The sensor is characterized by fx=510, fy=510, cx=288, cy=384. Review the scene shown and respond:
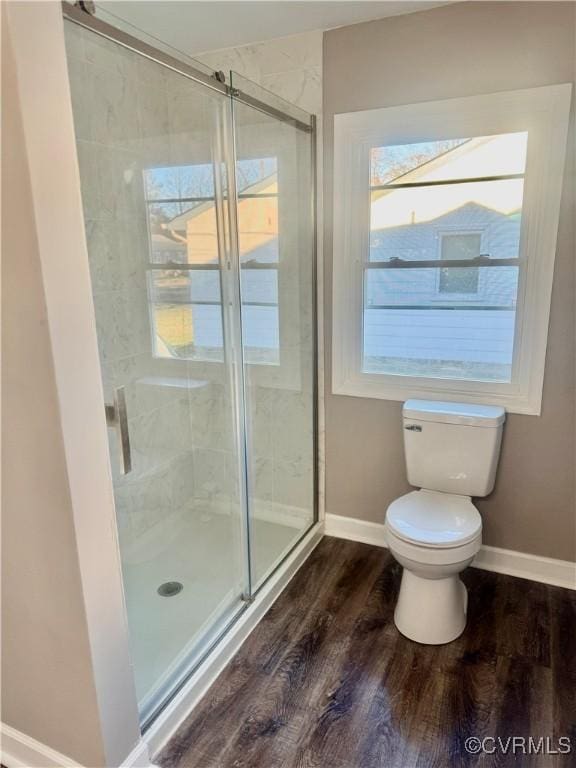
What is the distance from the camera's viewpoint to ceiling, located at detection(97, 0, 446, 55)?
1.97 metres

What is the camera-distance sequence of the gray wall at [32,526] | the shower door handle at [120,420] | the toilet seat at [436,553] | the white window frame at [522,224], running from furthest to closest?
the white window frame at [522,224]
the toilet seat at [436,553]
the shower door handle at [120,420]
the gray wall at [32,526]

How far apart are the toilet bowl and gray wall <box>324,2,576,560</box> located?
393 mm

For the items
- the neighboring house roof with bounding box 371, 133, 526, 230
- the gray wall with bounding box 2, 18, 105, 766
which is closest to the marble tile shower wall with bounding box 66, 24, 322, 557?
the neighboring house roof with bounding box 371, 133, 526, 230

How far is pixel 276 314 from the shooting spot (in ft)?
7.92

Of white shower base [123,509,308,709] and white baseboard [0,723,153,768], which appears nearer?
white baseboard [0,723,153,768]

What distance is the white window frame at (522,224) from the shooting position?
2.00m

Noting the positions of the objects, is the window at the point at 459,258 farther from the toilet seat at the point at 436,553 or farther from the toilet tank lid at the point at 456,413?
the toilet seat at the point at 436,553

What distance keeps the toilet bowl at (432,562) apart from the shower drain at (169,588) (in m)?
0.93

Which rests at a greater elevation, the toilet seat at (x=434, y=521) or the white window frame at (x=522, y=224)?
the white window frame at (x=522, y=224)

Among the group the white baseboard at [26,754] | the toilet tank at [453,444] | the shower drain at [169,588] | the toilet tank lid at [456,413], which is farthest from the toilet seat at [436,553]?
the white baseboard at [26,754]

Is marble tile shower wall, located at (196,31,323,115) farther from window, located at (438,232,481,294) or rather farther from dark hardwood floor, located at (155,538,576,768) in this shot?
dark hardwood floor, located at (155,538,576,768)

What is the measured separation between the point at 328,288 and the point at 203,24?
124 centimetres

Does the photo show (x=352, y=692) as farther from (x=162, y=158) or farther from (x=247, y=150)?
(x=162, y=158)

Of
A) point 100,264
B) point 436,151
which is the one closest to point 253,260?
point 100,264
